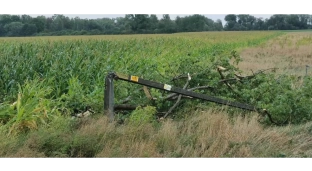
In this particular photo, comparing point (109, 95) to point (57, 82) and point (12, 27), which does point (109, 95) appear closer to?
point (12, 27)

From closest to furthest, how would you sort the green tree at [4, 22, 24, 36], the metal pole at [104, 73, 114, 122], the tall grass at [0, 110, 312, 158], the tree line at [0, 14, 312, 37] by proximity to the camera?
the tree line at [0, 14, 312, 37], the tall grass at [0, 110, 312, 158], the metal pole at [104, 73, 114, 122], the green tree at [4, 22, 24, 36]

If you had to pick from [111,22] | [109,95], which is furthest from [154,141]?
[111,22]

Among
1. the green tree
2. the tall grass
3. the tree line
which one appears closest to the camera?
the tree line

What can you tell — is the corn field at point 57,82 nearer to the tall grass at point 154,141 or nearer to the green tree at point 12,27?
the tall grass at point 154,141

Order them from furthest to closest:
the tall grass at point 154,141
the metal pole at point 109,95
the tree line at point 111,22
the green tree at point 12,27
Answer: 1. the green tree at point 12,27
2. the metal pole at point 109,95
3. the tall grass at point 154,141
4. the tree line at point 111,22

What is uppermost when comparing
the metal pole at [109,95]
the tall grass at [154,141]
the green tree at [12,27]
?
the green tree at [12,27]

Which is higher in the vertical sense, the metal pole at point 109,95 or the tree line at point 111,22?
the tree line at point 111,22

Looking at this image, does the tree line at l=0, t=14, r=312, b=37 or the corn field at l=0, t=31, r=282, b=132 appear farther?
the corn field at l=0, t=31, r=282, b=132

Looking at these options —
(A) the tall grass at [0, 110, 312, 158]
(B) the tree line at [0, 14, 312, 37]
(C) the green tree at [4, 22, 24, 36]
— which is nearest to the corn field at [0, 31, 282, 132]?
(A) the tall grass at [0, 110, 312, 158]

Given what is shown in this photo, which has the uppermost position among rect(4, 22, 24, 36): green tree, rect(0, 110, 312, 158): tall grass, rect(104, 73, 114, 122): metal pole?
rect(4, 22, 24, 36): green tree

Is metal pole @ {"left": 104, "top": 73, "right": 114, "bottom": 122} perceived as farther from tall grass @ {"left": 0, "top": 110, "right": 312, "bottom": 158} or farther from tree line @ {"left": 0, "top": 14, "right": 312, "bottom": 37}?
tree line @ {"left": 0, "top": 14, "right": 312, "bottom": 37}

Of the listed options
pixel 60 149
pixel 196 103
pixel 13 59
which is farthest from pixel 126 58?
pixel 60 149

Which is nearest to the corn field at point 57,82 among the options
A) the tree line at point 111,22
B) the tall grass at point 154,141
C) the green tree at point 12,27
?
the tall grass at point 154,141

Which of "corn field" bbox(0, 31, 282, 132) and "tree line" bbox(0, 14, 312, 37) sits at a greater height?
"tree line" bbox(0, 14, 312, 37)
